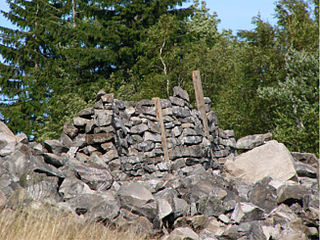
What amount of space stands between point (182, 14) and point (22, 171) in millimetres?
20206

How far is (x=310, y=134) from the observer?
15.9m

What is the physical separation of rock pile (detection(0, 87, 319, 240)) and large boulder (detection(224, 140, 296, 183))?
0.08 feet

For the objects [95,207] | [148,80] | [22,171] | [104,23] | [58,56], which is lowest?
[95,207]

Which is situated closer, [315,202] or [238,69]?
[315,202]

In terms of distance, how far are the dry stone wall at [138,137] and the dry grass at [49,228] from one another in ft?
10.3

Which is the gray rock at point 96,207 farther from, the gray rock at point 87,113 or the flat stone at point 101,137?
the gray rock at point 87,113

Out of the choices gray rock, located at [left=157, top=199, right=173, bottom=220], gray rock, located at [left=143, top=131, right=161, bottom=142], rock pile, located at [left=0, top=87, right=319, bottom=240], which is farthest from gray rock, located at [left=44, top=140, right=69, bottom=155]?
gray rock, located at [left=157, top=199, right=173, bottom=220]

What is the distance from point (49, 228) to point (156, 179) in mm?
4006

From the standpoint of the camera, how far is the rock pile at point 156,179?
6967 mm

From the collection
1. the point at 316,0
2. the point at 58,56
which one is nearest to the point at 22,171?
the point at 316,0

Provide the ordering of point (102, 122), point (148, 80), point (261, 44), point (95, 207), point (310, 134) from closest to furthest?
point (95, 207)
point (102, 122)
point (310, 134)
point (261, 44)
point (148, 80)

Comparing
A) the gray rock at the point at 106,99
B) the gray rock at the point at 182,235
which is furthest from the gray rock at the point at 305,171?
the gray rock at the point at 182,235

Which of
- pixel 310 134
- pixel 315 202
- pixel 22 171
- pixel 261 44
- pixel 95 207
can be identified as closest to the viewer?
pixel 95 207

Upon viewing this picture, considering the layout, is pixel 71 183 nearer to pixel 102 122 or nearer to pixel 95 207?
pixel 95 207
